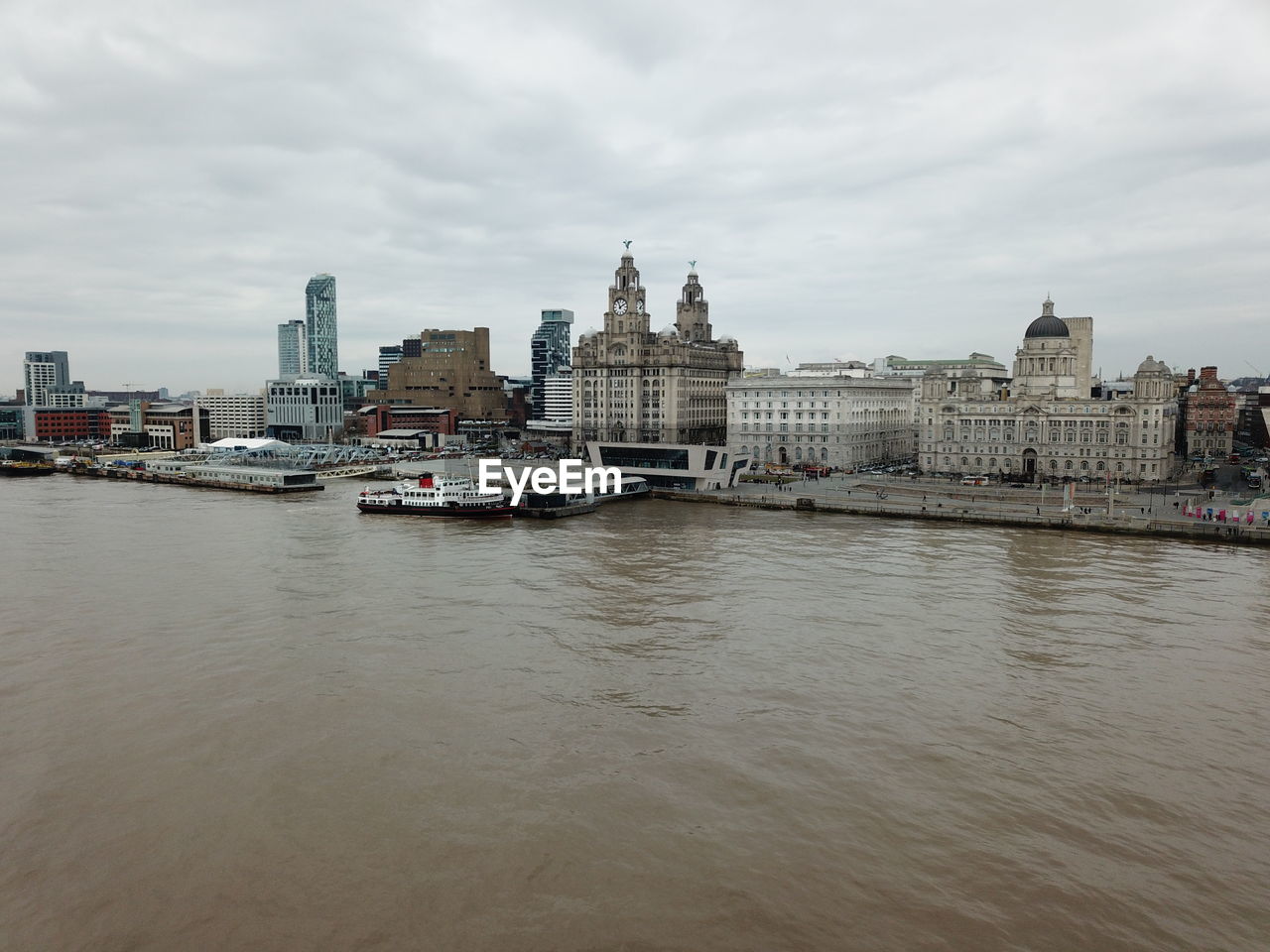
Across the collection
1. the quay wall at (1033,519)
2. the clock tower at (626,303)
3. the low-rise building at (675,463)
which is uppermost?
the clock tower at (626,303)

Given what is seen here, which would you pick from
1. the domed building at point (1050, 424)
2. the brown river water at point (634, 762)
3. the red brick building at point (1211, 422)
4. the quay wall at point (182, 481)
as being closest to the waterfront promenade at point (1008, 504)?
the domed building at point (1050, 424)

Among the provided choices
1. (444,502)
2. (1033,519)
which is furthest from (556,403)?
(1033,519)

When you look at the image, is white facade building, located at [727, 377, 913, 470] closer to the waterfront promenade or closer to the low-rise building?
the waterfront promenade

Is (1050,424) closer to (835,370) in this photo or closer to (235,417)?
(835,370)

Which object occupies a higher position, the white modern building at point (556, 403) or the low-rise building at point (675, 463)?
the white modern building at point (556, 403)

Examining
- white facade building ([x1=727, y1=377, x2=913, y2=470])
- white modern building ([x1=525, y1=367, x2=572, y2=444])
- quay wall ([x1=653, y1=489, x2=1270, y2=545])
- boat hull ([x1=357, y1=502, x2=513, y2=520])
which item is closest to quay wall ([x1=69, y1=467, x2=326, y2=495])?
boat hull ([x1=357, y1=502, x2=513, y2=520])

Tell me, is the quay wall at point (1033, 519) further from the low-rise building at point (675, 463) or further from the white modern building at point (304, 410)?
the white modern building at point (304, 410)
